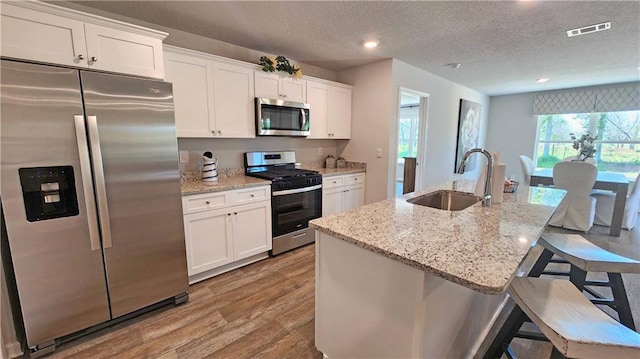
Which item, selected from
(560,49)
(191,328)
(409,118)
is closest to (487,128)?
(409,118)

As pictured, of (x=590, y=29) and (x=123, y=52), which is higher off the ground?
(x=590, y=29)

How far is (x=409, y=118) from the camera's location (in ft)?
22.5

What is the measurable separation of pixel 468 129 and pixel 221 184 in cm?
494

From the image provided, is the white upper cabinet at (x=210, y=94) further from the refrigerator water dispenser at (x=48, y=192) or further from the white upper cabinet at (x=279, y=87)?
the refrigerator water dispenser at (x=48, y=192)

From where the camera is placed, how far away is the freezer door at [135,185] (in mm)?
1704

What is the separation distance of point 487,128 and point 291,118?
540cm

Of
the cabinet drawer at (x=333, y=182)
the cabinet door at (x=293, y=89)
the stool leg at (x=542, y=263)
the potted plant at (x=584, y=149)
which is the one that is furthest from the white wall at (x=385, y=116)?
the potted plant at (x=584, y=149)

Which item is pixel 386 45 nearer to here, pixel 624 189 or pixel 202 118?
pixel 202 118

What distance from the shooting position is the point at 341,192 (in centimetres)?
362

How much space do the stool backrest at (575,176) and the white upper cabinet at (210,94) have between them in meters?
4.06

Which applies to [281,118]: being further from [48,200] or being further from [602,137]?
[602,137]

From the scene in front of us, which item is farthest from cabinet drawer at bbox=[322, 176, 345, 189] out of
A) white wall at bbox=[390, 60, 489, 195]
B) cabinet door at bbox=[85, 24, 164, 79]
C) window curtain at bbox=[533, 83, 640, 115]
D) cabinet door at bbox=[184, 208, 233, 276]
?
window curtain at bbox=[533, 83, 640, 115]

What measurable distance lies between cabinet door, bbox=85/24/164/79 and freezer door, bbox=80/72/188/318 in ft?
0.28

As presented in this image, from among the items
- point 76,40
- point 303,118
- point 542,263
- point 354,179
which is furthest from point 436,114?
point 76,40
